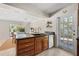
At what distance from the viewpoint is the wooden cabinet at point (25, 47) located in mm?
1844

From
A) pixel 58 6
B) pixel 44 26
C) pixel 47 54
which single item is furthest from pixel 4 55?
pixel 58 6

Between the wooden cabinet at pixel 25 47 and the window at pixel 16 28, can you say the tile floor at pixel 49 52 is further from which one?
the window at pixel 16 28

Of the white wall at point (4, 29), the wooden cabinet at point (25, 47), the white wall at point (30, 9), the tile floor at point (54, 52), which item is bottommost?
the tile floor at point (54, 52)

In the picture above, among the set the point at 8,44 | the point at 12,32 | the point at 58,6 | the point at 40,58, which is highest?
the point at 58,6

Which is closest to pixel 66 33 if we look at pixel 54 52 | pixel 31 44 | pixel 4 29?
pixel 54 52

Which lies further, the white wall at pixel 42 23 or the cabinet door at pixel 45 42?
the cabinet door at pixel 45 42

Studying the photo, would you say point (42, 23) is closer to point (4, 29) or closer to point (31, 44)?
point (31, 44)

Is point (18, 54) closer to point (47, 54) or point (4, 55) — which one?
point (4, 55)

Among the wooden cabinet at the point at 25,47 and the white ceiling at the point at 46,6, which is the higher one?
the white ceiling at the point at 46,6

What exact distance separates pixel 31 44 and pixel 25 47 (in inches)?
5.0

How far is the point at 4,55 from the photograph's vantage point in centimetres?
187

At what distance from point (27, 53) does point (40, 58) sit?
27 centimetres

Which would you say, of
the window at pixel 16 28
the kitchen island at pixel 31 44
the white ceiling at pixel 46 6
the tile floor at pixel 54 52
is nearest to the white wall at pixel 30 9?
the white ceiling at pixel 46 6

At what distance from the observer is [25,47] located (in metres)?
1.88
